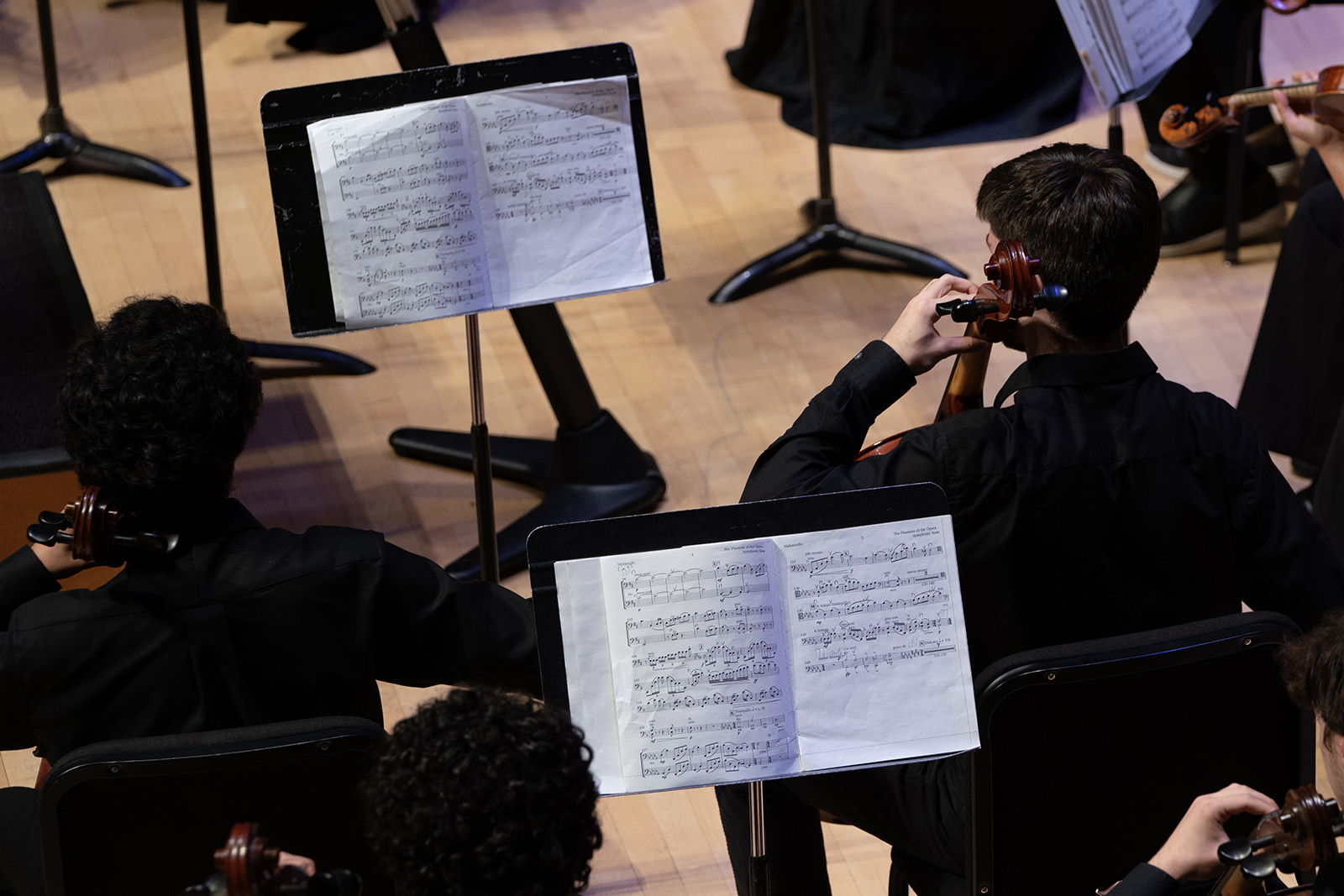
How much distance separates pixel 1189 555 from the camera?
1717 millimetres

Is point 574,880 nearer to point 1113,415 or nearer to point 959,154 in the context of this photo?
point 1113,415

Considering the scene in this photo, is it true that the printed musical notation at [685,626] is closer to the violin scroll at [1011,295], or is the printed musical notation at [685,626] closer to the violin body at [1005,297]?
the violin body at [1005,297]

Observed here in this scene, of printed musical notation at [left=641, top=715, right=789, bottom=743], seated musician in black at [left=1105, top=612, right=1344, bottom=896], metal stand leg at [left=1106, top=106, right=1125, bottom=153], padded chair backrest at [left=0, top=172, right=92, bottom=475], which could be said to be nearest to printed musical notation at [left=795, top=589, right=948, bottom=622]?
printed musical notation at [left=641, top=715, right=789, bottom=743]

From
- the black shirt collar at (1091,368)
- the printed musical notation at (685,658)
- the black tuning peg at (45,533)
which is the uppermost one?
the black tuning peg at (45,533)

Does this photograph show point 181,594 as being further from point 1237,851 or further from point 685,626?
point 1237,851

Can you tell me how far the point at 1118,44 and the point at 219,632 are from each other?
5.66 ft

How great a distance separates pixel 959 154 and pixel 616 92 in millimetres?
2301

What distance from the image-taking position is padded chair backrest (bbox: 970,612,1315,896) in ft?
4.79

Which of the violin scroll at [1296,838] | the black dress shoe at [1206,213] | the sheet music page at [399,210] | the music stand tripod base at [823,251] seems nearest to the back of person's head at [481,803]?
the violin scroll at [1296,838]

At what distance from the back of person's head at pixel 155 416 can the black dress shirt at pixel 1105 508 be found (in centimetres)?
65

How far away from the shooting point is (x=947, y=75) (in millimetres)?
4277

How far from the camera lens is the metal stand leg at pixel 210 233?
3.16m

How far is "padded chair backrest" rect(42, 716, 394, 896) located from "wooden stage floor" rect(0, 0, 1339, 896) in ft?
2.79

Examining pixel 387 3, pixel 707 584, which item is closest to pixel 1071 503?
pixel 707 584
